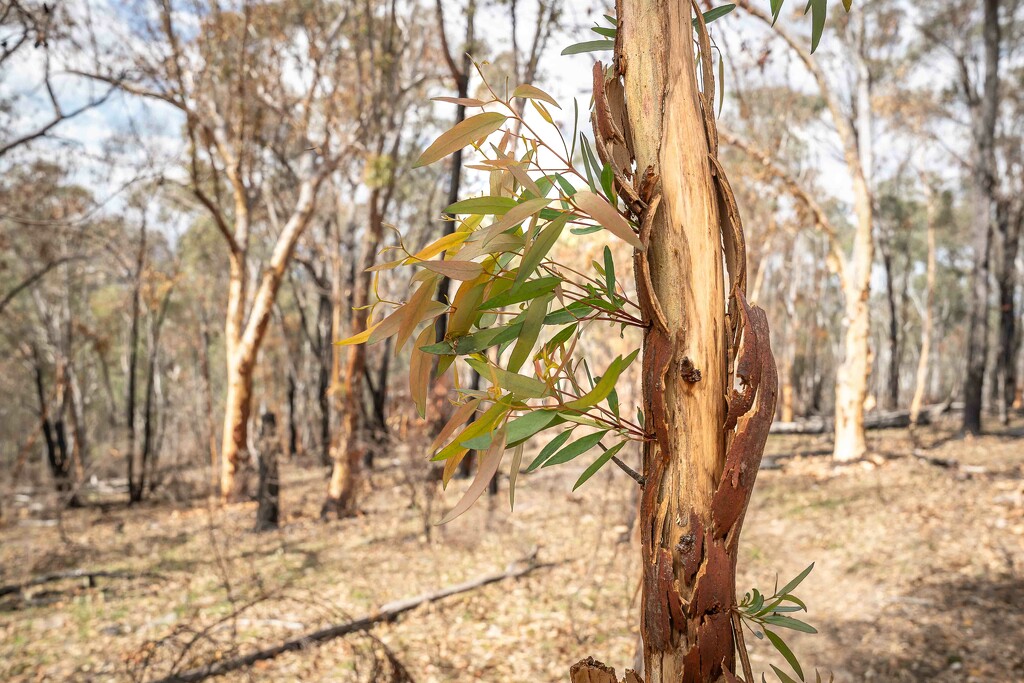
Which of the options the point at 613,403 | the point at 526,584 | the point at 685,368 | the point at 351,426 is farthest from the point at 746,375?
the point at 351,426

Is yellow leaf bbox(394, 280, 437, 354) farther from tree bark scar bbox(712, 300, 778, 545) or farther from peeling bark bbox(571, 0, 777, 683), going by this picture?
tree bark scar bbox(712, 300, 778, 545)

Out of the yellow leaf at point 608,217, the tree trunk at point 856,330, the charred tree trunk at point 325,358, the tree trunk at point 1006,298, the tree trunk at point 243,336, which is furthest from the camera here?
the charred tree trunk at point 325,358

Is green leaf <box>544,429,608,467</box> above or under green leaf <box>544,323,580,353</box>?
under

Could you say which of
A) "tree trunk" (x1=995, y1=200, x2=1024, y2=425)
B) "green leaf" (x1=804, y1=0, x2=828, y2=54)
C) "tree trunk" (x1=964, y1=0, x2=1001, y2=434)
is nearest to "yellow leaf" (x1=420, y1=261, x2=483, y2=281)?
"green leaf" (x1=804, y1=0, x2=828, y2=54)

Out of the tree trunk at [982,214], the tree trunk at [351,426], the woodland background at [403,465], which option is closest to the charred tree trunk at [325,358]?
the woodland background at [403,465]

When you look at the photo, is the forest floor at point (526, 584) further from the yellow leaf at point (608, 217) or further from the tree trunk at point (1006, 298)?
the tree trunk at point (1006, 298)

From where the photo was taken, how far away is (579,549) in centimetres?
612

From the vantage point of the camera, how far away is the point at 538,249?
0.72m

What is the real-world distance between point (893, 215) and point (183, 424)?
2796cm

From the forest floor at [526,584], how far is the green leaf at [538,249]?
2.43m

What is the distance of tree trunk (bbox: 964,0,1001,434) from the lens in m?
10.1

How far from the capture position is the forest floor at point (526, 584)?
152 inches

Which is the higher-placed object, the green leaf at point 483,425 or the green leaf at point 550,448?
the green leaf at point 483,425

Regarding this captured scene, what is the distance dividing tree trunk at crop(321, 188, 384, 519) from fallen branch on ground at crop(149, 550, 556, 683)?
299 centimetres
